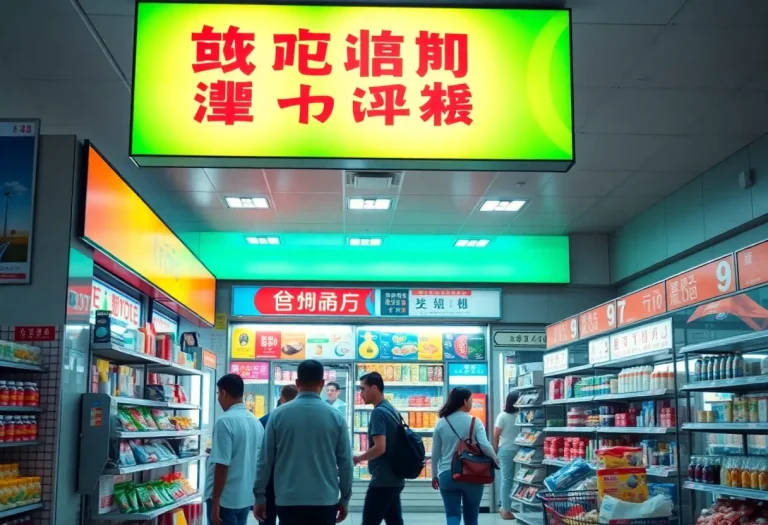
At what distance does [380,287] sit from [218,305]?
229cm

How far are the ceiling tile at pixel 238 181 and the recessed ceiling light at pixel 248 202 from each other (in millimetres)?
270

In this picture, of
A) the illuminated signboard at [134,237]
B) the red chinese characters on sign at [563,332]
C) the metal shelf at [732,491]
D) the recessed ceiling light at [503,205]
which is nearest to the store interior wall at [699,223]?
the red chinese characters on sign at [563,332]

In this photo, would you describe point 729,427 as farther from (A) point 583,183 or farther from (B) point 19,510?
(B) point 19,510

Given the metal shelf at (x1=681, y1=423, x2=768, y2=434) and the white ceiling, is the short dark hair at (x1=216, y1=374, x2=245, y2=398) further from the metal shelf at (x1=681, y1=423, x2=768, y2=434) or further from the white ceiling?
the metal shelf at (x1=681, y1=423, x2=768, y2=434)

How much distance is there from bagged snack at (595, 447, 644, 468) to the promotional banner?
8.43 m

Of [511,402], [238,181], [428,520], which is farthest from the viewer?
[511,402]

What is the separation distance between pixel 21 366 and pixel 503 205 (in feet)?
21.4

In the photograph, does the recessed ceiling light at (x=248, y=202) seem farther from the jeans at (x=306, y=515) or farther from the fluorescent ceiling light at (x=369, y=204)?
the jeans at (x=306, y=515)

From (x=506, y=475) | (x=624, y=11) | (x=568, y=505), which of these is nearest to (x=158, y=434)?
(x=568, y=505)

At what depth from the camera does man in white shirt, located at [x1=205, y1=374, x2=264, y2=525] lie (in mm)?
6008

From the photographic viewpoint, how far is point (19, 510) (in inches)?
196

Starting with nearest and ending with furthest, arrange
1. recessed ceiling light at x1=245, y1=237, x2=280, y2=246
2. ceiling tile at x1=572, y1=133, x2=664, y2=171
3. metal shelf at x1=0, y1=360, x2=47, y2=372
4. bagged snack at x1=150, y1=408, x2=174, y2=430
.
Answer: metal shelf at x1=0, y1=360, x2=47, y2=372 < bagged snack at x1=150, y1=408, x2=174, y2=430 < ceiling tile at x1=572, y1=133, x2=664, y2=171 < recessed ceiling light at x1=245, y1=237, x2=280, y2=246

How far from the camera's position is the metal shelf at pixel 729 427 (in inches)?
231

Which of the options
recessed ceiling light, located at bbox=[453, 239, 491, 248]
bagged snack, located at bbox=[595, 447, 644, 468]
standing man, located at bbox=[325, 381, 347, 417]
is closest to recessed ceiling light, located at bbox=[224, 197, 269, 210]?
standing man, located at bbox=[325, 381, 347, 417]
